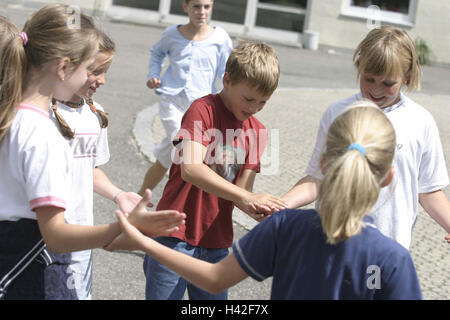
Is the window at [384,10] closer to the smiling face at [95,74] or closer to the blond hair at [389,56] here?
the blond hair at [389,56]

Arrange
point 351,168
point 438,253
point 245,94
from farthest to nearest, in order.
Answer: point 438,253, point 245,94, point 351,168

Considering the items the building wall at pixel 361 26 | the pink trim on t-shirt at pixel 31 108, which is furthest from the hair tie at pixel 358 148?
the building wall at pixel 361 26

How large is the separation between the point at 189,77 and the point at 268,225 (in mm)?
3863

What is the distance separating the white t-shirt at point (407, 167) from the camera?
3.16 m

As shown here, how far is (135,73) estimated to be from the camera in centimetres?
1250

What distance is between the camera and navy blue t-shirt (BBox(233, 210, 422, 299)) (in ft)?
6.96

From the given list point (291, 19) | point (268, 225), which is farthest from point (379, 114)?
point (291, 19)

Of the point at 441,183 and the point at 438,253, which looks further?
the point at 438,253

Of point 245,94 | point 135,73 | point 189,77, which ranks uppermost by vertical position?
point 245,94

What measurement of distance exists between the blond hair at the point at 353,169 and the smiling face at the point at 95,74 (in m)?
1.16

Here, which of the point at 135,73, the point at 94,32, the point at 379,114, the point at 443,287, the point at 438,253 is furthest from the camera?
the point at 135,73

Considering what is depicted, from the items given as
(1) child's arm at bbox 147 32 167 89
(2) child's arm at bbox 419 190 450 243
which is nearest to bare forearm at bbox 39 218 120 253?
(2) child's arm at bbox 419 190 450 243

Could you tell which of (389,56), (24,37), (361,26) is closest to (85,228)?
(24,37)

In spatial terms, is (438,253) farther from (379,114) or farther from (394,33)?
(379,114)
